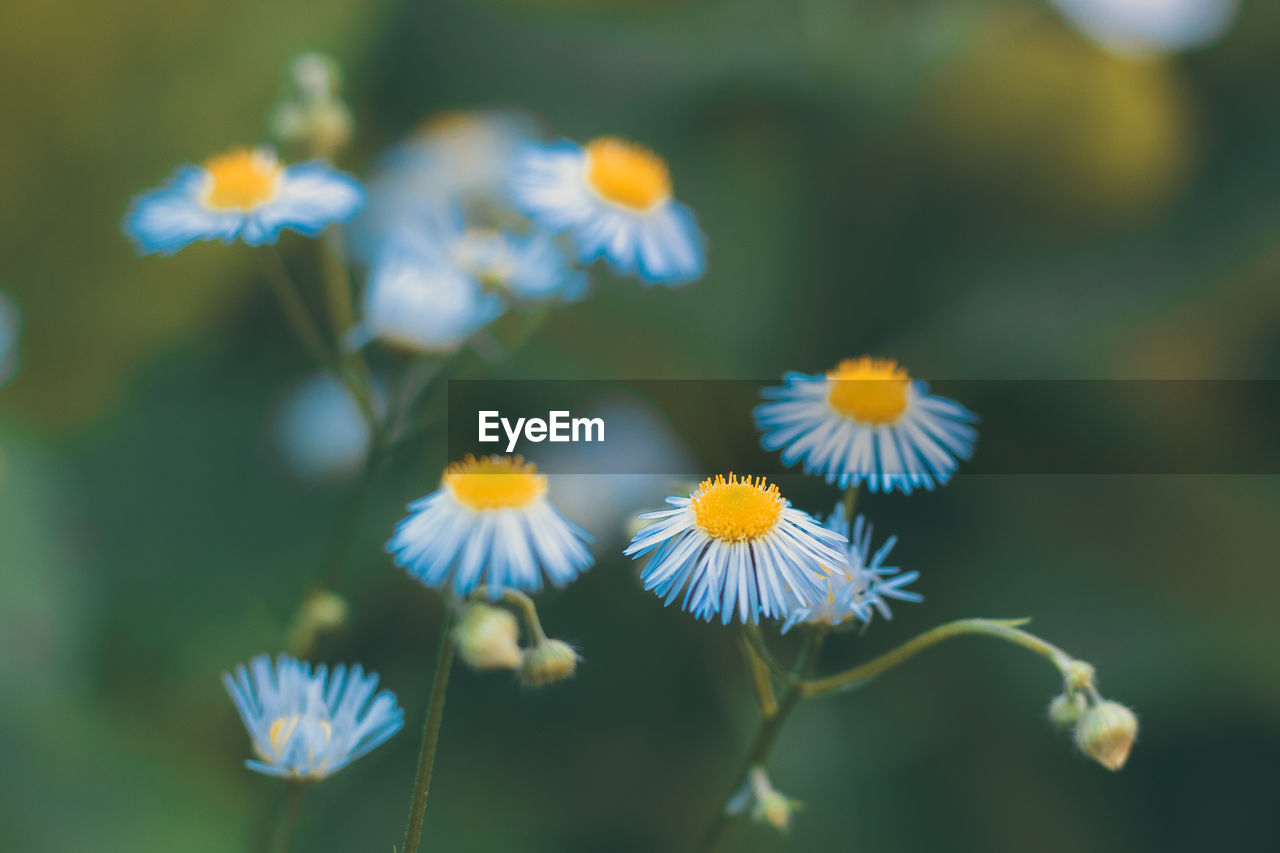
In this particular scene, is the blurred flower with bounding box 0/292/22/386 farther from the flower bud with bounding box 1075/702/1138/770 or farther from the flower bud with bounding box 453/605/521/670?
the flower bud with bounding box 1075/702/1138/770

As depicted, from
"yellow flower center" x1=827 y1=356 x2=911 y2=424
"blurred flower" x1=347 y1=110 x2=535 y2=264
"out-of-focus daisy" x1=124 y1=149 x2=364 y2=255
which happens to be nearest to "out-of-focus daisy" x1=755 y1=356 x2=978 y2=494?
"yellow flower center" x1=827 y1=356 x2=911 y2=424

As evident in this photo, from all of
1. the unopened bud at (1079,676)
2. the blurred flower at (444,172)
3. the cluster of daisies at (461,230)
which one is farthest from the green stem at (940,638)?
the blurred flower at (444,172)

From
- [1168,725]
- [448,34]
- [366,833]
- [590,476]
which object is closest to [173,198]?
[590,476]

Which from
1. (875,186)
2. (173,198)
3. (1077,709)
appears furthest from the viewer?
(875,186)

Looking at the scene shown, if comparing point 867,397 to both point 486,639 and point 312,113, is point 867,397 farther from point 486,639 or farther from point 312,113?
point 312,113

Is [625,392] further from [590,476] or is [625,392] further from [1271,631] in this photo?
[1271,631]

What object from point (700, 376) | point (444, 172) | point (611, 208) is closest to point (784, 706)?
Result: point (611, 208)
